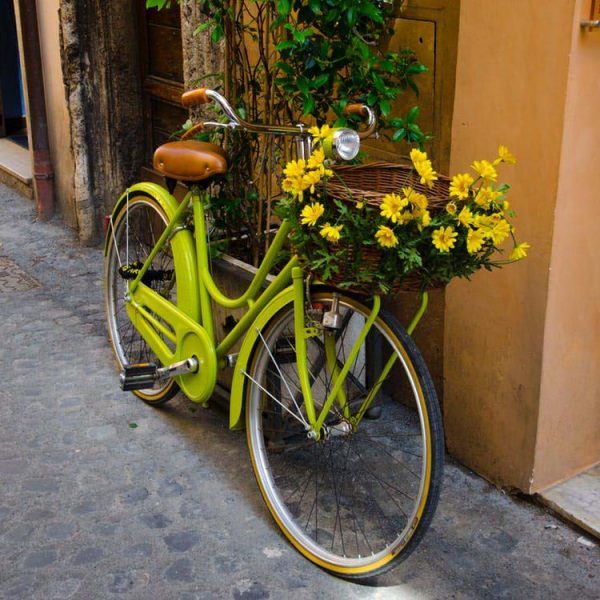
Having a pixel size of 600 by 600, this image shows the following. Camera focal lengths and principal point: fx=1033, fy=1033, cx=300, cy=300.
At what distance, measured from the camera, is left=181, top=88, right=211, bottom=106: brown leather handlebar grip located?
3.71 m

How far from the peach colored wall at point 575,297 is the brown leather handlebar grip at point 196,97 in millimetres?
1273

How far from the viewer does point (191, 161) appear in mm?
3893

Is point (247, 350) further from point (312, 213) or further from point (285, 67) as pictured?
point (285, 67)

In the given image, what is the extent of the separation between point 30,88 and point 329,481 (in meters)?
4.61

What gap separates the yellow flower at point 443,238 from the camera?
2.84 meters

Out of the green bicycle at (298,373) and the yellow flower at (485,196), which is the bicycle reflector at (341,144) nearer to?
the green bicycle at (298,373)

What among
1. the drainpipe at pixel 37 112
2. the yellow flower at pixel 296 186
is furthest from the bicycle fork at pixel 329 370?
the drainpipe at pixel 37 112

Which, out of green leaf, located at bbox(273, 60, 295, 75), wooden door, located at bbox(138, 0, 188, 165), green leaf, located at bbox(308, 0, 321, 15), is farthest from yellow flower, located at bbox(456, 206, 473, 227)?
wooden door, located at bbox(138, 0, 188, 165)

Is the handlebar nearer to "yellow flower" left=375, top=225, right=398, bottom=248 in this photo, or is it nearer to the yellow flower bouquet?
the yellow flower bouquet

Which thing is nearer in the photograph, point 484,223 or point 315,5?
point 484,223

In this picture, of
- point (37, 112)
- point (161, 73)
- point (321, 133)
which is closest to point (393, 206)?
point (321, 133)

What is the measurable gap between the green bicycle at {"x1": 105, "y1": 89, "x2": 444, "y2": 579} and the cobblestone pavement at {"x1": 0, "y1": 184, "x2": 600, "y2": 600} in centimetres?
13

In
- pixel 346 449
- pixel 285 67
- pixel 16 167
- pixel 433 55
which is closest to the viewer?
pixel 285 67

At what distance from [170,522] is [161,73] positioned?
3.73 meters
